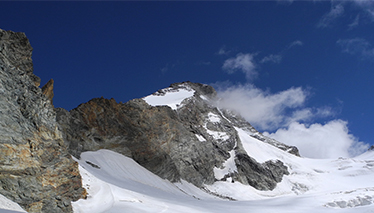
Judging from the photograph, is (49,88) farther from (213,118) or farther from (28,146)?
(213,118)

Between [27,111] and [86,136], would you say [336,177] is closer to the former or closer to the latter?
[86,136]

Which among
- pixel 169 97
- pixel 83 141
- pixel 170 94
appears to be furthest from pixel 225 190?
pixel 170 94

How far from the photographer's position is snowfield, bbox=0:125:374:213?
65.4ft

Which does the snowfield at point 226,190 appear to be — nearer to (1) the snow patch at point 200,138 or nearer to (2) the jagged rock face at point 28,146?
(2) the jagged rock face at point 28,146

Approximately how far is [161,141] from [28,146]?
3663 centimetres

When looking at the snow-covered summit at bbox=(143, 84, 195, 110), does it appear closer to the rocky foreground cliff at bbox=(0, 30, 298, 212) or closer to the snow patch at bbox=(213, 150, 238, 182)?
the rocky foreground cliff at bbox=(0, 30, 298, 212)

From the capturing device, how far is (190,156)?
191ft

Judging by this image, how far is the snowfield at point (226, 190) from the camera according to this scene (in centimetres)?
1992

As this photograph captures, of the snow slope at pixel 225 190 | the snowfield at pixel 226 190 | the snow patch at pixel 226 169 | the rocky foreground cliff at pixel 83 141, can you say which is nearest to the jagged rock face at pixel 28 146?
the rocky foreground cliff at pixel 83 141

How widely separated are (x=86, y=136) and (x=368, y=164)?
87935 millimetres

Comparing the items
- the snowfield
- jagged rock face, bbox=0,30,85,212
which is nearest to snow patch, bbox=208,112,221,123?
the snowfield

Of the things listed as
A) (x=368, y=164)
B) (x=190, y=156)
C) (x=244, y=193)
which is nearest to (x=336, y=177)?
(x=368, y=164)

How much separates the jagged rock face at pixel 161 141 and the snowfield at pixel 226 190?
2.41 m

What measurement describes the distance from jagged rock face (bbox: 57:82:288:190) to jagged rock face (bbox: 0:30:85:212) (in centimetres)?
1508
